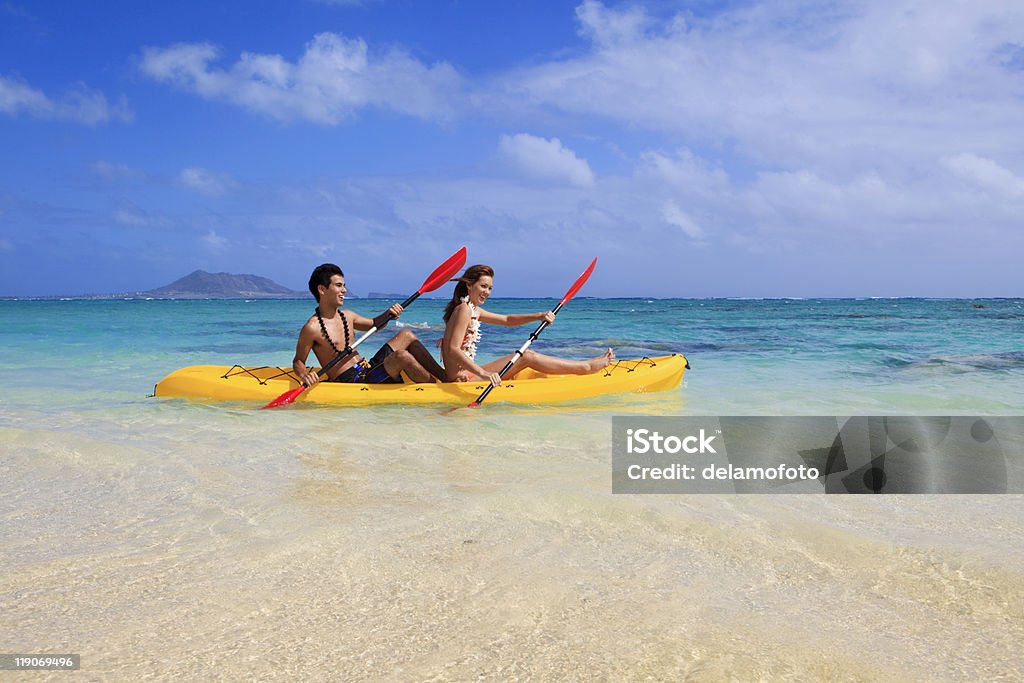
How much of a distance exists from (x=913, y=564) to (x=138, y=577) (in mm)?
2444

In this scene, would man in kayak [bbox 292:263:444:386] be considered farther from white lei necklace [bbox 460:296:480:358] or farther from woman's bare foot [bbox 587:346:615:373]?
woman's bare foot [bbox 587:346:615:373]

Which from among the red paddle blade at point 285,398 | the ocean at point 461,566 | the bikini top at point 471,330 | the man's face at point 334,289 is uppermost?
the man's face at point 334,289

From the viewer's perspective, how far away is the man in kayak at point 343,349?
19.9 feet

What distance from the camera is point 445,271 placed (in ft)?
23.7

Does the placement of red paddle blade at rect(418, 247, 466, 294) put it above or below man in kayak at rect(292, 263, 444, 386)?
above

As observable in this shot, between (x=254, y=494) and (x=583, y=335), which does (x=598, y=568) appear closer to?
(x=254, y=494)

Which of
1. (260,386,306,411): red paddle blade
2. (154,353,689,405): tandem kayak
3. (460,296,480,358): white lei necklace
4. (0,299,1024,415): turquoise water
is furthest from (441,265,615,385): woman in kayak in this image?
(260,386,306,411): red paddle blade

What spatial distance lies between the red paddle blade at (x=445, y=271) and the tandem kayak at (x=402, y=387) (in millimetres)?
1205

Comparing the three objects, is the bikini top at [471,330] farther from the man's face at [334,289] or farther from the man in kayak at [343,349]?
the man's face at [334,289]

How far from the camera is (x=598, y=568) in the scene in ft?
7.88

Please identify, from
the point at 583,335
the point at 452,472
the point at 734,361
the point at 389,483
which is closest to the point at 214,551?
the point at 389,483

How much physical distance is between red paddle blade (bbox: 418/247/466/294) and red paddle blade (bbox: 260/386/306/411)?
1616 millimetres

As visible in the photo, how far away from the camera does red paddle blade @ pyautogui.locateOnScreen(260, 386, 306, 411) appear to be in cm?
590

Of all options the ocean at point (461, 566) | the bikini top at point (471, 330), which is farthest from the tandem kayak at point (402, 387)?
the ocean at point (461, 566)
